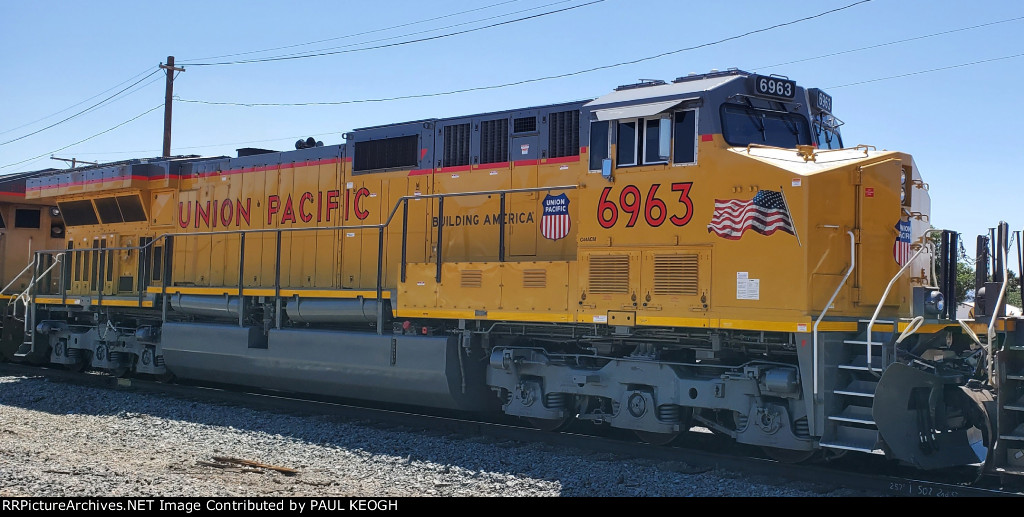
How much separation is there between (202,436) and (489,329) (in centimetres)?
326

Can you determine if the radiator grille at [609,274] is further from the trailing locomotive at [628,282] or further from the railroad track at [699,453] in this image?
the railroad track at [699,453]

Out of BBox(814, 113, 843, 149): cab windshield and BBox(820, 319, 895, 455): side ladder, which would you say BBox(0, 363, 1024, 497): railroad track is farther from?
BBox(814, 113, 843, 149): cab windshield

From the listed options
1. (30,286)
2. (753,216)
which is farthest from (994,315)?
(30,286)

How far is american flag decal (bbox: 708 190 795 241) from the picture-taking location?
25.1 ft

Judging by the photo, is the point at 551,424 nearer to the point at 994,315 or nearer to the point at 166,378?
the point at 994,315

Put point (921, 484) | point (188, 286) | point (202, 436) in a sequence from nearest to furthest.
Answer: point (921, 484) < point (202, 436) < point (188, 286)

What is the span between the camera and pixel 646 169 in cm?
843

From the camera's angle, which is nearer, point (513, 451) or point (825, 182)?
point (825, 182)

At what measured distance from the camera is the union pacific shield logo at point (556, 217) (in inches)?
379

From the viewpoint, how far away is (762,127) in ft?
28.3

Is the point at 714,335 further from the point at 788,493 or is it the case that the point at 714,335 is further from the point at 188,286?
the point at 188,286

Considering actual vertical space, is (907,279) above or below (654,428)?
above

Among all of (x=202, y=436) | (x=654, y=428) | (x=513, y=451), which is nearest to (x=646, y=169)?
(x=654, y=428)

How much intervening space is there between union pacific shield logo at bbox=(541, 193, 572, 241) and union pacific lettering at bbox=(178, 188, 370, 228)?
305 centimetres
